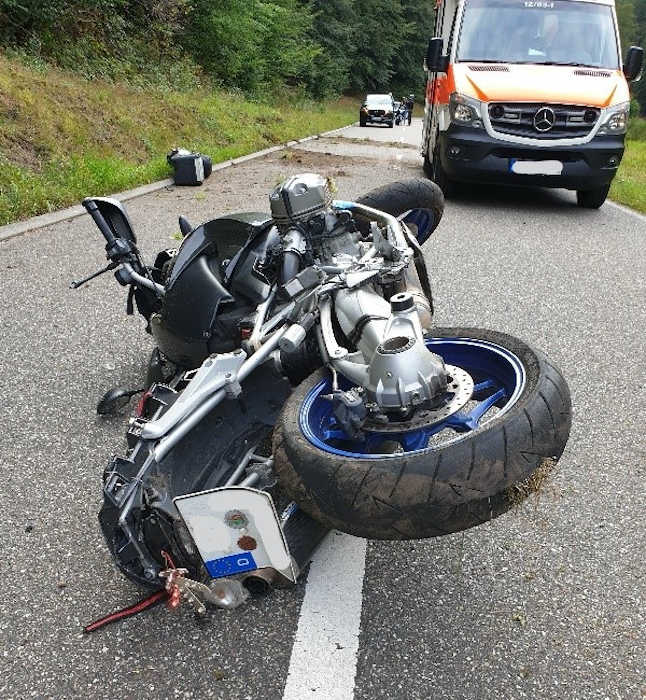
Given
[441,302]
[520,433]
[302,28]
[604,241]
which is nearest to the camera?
[520,433]

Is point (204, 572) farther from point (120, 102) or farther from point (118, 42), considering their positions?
point (118, 42)

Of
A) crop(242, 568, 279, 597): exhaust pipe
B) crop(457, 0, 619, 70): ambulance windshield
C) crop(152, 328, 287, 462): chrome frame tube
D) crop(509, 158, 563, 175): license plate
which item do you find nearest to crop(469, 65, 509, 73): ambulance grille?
crop(457, 0, 619, 70): ambulance windshield

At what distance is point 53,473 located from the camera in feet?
9.85

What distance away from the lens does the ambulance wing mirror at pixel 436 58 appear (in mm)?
9134

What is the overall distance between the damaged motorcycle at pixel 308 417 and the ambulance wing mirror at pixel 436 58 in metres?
6.86

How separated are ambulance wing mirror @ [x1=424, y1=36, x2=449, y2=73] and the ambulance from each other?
13 millimetres

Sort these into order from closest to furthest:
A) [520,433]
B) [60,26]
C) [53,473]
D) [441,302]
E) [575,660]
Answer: [520,433] → [575,660] → [53,473] → [441,302] → [60,26]

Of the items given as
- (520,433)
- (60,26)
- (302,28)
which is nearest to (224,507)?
(520,433)

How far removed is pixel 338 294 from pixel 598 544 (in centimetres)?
130

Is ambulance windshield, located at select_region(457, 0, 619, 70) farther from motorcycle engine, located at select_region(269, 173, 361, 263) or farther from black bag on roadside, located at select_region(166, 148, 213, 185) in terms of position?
motorcycle engine, located at select_region(269, 173, 361, 263)

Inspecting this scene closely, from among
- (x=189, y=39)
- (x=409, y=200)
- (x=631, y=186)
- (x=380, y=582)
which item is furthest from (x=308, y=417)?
(x=189, y=39)

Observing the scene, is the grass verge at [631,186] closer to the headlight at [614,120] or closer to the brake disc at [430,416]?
the headlight at [614,120]

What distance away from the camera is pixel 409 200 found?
408cm

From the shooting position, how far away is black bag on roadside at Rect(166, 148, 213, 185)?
1037cm
